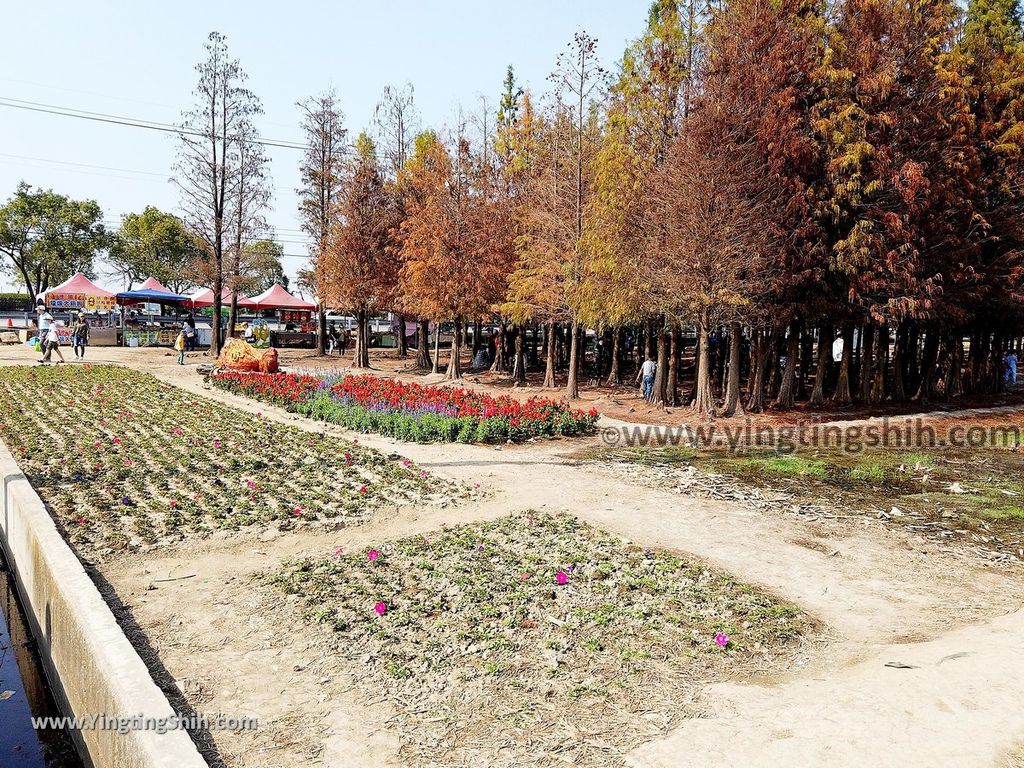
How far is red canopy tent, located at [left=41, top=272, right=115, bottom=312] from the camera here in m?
37.1

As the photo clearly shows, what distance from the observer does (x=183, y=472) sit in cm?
989

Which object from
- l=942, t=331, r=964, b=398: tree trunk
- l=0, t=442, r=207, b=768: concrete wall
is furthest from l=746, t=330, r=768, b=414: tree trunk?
l=0, t=442, r=207, b=768: concrete wall

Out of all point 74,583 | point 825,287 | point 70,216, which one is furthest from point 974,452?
point 70,216

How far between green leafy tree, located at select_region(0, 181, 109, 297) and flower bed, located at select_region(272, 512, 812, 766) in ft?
196

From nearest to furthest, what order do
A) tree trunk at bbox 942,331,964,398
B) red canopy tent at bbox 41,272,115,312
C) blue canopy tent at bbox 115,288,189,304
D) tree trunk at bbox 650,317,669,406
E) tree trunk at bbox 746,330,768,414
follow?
tree trunk at bbox 746,330,768,414 → tree trunk at bbox 650,317,669,406 → tree trunk at bbox 942,331,964,398 → red canopy tent at bbox 41,272,115,312 → blue canopy tent at bbox 115,288,189,304

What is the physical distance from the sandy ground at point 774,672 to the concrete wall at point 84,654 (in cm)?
41

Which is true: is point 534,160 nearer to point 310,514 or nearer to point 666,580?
point 310,514

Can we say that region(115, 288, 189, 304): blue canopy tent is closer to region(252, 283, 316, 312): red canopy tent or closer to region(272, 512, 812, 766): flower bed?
region(252, 283, 316, 312): red canopy tent

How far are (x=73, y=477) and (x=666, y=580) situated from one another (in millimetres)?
7588

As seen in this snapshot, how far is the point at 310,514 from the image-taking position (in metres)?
8.27

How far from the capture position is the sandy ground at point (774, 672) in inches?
157

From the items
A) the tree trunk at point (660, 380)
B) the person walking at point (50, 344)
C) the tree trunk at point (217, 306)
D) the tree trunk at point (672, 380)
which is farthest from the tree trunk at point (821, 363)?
the person walking at point (50, 344)

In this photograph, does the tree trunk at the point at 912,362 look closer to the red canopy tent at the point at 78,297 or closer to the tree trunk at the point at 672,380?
the tree trunk at the point at 672,380

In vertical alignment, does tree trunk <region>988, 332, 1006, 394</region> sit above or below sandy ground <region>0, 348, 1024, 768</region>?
above
